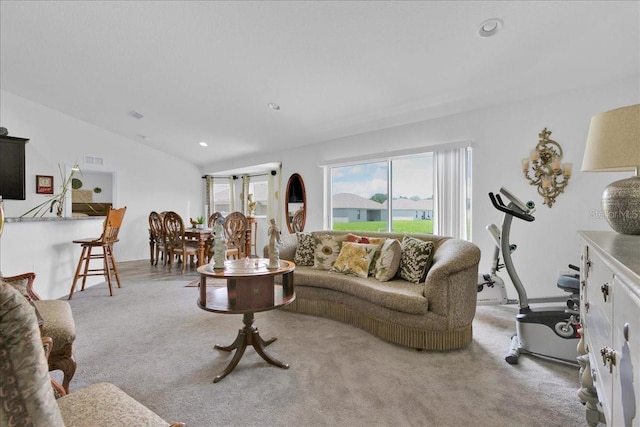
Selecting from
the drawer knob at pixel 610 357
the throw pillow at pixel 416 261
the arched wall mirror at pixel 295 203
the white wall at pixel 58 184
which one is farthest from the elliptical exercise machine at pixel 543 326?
the white wall at pixel 58 184

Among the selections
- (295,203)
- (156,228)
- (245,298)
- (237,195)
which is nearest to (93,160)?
(156,228)

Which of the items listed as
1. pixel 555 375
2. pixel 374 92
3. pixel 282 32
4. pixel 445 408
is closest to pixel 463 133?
pixel 374 92

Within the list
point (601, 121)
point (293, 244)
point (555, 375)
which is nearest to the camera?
point (601, 121)

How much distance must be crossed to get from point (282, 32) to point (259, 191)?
16.1 feet

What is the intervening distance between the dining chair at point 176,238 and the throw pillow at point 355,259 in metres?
3.11

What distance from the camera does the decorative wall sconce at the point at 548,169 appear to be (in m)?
3.04

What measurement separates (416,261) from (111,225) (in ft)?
12.3

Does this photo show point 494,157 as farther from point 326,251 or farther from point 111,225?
point 111,225

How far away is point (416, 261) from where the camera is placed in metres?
2.84

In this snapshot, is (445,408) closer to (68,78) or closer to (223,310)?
(223,310)

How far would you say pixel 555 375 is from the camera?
6.57 ft

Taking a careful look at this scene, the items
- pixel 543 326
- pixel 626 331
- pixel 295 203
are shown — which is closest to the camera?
pixel 626 331

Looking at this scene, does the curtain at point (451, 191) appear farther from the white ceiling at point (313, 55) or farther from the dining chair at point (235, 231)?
the dining chair at point (235, 231)

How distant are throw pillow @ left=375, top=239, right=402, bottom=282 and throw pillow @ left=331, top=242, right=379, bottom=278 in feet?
0.39
